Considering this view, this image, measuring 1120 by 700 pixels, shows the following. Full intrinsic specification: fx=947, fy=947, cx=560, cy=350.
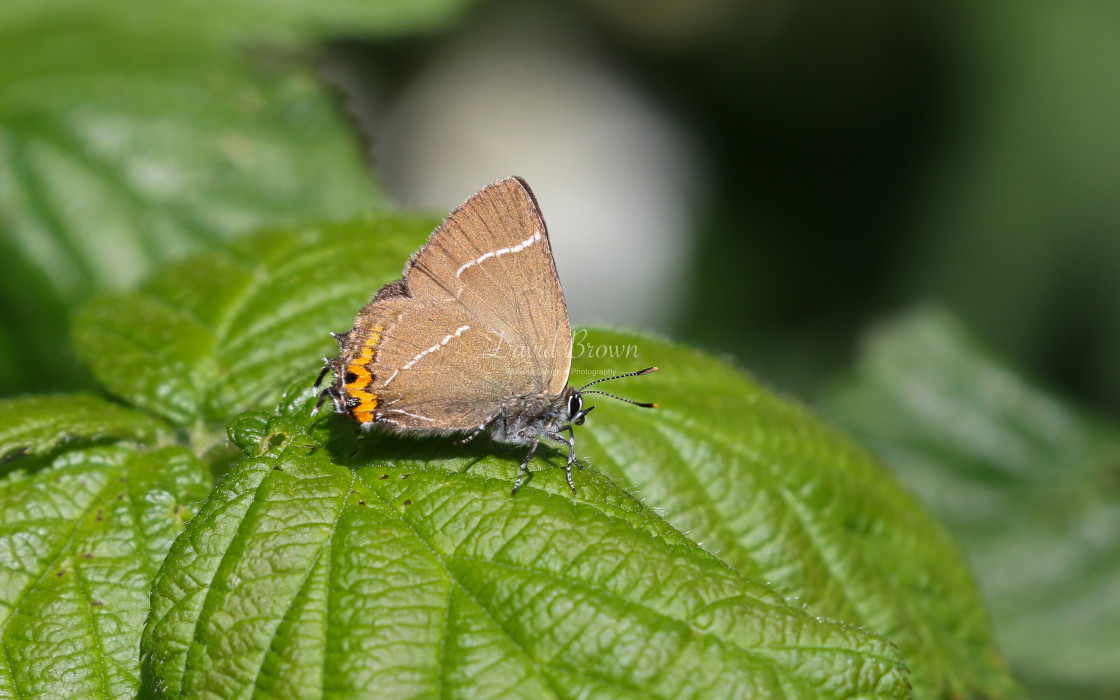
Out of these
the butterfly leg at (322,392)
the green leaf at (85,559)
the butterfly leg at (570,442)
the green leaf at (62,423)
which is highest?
the butterfly leg at (570,442)

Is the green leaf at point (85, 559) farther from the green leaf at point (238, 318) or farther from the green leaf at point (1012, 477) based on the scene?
the green leaf at point (1012, 477)

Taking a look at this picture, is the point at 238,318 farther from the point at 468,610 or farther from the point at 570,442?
the point at 468,610

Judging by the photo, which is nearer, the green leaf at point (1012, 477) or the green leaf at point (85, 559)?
the green leaf at point (85, 559)

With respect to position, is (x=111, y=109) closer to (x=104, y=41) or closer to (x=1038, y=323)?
(x=104, y=41)

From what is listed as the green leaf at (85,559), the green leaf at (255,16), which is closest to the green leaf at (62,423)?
the green leaf at (85,559)

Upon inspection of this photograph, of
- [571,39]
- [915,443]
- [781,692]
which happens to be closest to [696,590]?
[781,692]

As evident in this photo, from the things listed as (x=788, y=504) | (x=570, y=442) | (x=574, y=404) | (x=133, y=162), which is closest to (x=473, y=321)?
(x=574, y=404)
